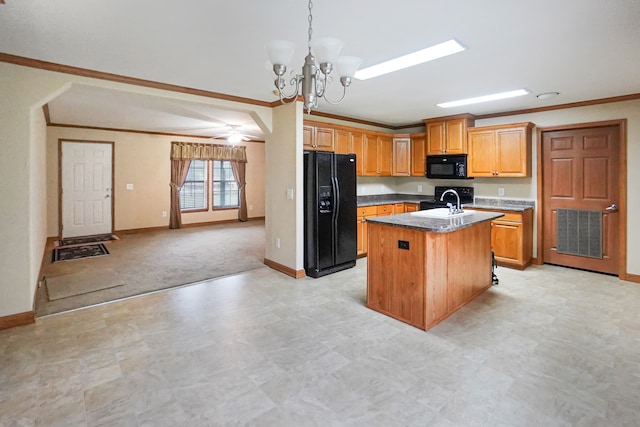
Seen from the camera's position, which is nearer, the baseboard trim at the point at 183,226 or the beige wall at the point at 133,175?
the beige wall at the point at 133,175

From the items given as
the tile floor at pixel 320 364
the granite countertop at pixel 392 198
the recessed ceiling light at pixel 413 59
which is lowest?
the tile floor at pixel 320 364

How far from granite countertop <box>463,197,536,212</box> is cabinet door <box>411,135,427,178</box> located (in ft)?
3.51

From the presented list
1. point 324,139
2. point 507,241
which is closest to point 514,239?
point 507,241

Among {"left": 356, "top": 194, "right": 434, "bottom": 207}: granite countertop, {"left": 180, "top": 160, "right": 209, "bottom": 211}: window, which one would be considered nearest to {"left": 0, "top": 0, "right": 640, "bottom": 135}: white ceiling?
{"left": 356, "top": 194, "right": 434, "bottom": 207}: granite countertop

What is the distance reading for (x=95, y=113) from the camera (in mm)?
5633

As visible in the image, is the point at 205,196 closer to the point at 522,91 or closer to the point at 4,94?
the point at 4,94

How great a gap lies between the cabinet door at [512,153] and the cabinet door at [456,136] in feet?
1.68

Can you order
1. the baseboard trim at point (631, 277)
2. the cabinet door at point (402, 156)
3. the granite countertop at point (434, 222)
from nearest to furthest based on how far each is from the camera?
the granite countertop at point (434, 222), the baseboard trim at point (631, 277), the cabinet door at point (402, 156)

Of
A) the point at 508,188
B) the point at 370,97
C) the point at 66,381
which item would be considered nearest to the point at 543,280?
the point at 508,188

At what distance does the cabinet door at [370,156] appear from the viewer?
5914 millimetres

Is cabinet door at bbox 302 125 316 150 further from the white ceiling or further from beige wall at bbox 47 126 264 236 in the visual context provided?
beige wall at bbox 47 126 264 236

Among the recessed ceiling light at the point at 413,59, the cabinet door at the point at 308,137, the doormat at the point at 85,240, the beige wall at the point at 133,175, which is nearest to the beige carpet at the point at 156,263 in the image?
the doormat at the point at 85,240

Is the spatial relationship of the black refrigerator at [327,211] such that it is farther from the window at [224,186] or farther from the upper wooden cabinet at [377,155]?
the window at [224,186]

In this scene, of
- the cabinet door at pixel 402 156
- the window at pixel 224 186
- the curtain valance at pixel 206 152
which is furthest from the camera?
the window at pixel 224 186
